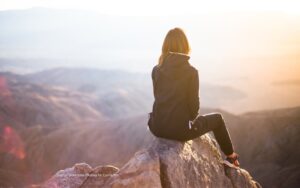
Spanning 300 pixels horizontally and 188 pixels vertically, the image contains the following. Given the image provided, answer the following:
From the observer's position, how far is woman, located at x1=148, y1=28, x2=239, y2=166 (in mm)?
5680

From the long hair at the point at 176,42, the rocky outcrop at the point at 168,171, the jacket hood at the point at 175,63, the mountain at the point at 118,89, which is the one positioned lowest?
the mountain at the point at 118,89

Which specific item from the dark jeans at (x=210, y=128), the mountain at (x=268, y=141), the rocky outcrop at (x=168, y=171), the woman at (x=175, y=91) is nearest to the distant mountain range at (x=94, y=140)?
the mountain at (x=268, y=141)

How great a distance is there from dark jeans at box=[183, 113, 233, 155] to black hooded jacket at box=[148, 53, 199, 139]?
0.60 feet

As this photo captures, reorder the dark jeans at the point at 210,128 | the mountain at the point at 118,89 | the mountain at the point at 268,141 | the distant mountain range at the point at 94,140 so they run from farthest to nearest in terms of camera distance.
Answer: the mountain at the point at 118,89
the distant mountain range at the point at 94,140
the mountain at the point at 268,141
the dark jeans at the point at 210,128

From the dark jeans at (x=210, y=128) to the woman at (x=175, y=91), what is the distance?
0.06 m

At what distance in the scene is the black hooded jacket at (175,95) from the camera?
18.6 feet

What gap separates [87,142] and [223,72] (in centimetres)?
14764

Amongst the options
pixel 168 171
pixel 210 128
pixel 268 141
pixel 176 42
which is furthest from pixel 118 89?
pixel 168 171

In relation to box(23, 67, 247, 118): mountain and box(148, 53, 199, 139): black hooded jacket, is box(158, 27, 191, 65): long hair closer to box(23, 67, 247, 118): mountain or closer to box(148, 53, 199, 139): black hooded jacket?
box(148, 53, 199, 139): black hooded jacket

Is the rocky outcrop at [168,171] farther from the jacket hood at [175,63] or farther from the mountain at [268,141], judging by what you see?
the mountain at [268,141]

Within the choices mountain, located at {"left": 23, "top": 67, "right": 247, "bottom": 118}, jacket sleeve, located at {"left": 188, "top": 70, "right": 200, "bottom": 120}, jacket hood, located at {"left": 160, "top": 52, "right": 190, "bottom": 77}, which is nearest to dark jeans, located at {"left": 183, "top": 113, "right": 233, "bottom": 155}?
jacket sleeve, located at {"left": 188, "top": 70, "right": 200, "bottom": 120}

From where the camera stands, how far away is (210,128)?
20.5 feet

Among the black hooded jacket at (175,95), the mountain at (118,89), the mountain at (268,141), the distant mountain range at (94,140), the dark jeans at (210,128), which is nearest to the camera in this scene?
the black hooded jacket at (175,95)

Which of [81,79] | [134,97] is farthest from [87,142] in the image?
[81,79]
